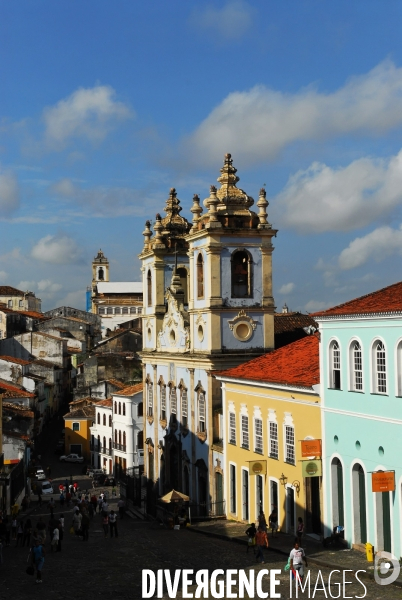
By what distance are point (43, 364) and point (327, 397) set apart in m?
67.2

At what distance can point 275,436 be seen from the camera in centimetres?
3578

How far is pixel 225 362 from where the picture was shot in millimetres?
45281

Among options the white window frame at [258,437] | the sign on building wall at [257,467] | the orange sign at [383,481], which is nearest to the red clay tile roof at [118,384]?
the white window frame at [258,437]

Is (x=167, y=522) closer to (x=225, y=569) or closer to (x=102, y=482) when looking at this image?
(x=225, y=569)

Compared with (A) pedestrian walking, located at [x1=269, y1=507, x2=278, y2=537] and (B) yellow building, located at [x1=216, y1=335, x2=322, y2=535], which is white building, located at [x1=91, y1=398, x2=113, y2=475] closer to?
(B) yellow building, located at [x1=216, y1=335, x2=322, y2=535]

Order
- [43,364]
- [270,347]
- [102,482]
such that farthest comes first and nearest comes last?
[43,364]
[102,482]
[270,347]

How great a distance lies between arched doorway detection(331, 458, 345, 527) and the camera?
1186 inches

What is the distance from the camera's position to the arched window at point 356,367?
28891 mm

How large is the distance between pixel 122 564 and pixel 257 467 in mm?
8156

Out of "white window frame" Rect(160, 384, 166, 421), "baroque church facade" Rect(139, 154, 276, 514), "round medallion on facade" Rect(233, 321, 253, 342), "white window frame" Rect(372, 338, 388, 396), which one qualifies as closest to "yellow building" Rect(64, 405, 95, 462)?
"white window frame" Rect(160, 384, 166, 421)

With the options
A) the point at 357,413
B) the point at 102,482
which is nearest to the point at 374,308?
the point at 357,413

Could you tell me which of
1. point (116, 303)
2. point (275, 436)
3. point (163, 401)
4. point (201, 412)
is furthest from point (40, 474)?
point (116, 303)

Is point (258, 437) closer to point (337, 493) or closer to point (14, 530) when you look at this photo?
point (337, 493)

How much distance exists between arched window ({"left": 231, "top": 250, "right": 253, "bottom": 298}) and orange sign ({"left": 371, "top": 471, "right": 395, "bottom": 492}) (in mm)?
20695
